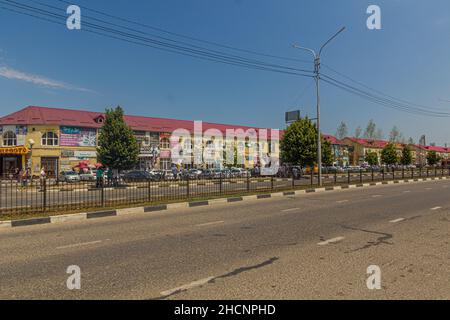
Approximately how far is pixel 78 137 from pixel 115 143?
10.8 meters

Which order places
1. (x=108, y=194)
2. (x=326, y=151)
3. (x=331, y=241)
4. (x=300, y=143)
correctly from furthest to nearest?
(x=326, y=151) < (x=300, y=143) < (x=108, y=194) < (x=331, y=241)

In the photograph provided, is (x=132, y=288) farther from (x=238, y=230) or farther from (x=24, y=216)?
(x=24, y=216)

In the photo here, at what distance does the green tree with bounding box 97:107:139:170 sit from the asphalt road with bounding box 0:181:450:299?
93.3 ft

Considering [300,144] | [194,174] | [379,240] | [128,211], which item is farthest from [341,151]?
[379,240]

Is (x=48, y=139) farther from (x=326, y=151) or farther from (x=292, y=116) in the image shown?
(x=326, y=151)

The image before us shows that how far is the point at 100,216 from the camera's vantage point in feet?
32.6

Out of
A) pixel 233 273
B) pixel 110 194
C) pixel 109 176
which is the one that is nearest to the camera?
pixel 233 273

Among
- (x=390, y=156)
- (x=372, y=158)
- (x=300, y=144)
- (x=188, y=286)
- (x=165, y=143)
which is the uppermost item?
(x=165, y=143)

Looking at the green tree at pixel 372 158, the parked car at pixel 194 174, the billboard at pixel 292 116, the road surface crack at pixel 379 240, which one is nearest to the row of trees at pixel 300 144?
the billboard at pixel 292 116

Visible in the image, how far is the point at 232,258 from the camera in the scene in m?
4.91

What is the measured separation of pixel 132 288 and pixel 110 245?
2.50 m

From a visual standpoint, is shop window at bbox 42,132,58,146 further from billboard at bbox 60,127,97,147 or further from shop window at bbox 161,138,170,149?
shop window at bbox 161,138,170,149

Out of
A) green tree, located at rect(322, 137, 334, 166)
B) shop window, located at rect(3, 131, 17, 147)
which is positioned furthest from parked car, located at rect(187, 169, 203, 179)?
green tree, located at rect(322, 137, 334, 166)
